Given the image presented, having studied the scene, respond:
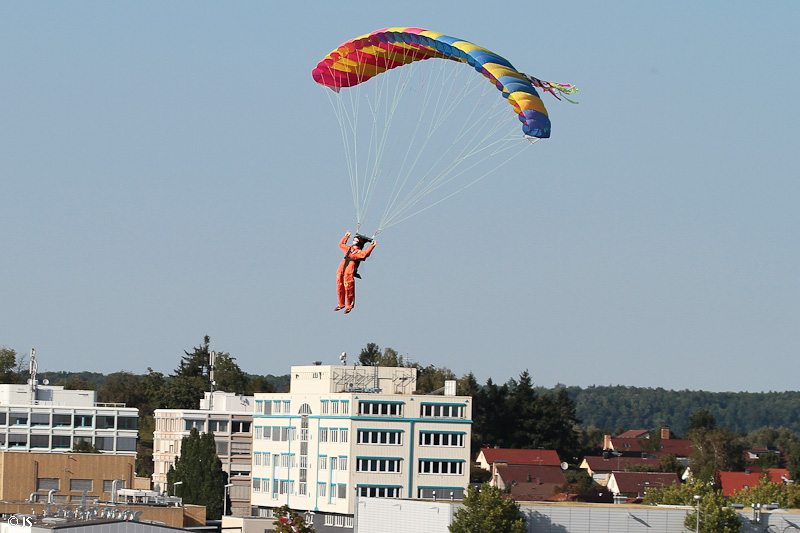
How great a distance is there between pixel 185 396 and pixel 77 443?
4381 centimetres

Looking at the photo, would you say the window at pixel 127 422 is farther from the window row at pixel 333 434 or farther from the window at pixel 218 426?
the window row at pixel 333 434

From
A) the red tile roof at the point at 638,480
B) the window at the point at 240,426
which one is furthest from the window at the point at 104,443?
the red tile roof at the point at 638,480

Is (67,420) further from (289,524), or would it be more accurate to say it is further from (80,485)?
(289,524)

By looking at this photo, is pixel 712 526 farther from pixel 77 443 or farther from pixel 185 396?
pixel 185 396

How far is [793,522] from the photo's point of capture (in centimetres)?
5919

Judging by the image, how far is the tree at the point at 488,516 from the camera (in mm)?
61469

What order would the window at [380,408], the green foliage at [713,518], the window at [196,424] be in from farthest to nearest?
1. the window at [196,424]
2. the window at [380,408]
3. the green foliage at [713,518]

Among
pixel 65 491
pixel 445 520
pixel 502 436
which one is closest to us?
pixel 445 520

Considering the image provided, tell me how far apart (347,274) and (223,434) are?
68337mm

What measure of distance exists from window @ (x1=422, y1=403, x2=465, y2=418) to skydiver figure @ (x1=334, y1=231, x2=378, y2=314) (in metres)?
46.4

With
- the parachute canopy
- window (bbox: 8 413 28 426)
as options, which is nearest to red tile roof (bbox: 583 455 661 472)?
window (bbox: 8 413 28 426)

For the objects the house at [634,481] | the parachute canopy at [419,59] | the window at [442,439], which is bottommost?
the house at [634,481]

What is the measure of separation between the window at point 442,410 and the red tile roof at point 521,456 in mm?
44561

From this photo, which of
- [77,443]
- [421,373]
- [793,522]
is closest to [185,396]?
[421,373]
